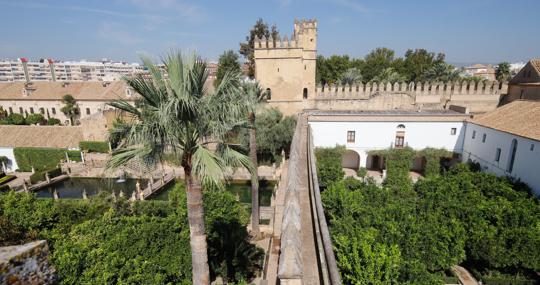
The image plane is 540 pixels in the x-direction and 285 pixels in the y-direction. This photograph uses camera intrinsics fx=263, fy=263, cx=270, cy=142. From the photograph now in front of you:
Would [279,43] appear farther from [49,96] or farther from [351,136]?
[49,96]

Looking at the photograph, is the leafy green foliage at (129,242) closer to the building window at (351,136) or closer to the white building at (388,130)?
the white building at (388,130)

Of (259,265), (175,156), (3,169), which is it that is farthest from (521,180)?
(3,169)

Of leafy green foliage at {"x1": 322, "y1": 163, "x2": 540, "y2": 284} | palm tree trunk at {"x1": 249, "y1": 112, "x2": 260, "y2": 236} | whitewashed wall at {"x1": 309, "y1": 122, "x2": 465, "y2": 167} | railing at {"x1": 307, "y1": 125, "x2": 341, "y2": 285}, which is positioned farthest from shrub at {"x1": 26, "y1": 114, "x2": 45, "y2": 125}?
railing at {"x1": 307, "y1": 125, "x2": 341, "y2": 285}

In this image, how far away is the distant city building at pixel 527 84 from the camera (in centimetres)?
1961

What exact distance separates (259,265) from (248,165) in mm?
8010

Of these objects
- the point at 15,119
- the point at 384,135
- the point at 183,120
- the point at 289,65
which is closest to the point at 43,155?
the point at 15,119

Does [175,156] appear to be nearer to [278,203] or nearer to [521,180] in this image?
[278,203]

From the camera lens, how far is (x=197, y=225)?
4.84m

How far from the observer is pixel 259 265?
1120 centimetres

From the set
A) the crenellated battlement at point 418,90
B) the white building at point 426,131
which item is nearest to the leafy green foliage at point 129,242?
the white building at point 426,131

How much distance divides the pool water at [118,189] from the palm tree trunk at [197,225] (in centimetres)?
1406

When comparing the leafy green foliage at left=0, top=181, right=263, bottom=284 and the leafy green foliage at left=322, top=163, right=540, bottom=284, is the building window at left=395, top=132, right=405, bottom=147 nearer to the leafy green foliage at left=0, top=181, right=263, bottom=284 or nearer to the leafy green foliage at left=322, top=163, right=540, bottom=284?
the leafy green foliage at left=322, top=163, right=540, bottom=284

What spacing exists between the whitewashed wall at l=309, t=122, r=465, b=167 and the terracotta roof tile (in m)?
2.00

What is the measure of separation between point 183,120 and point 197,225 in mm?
1969
